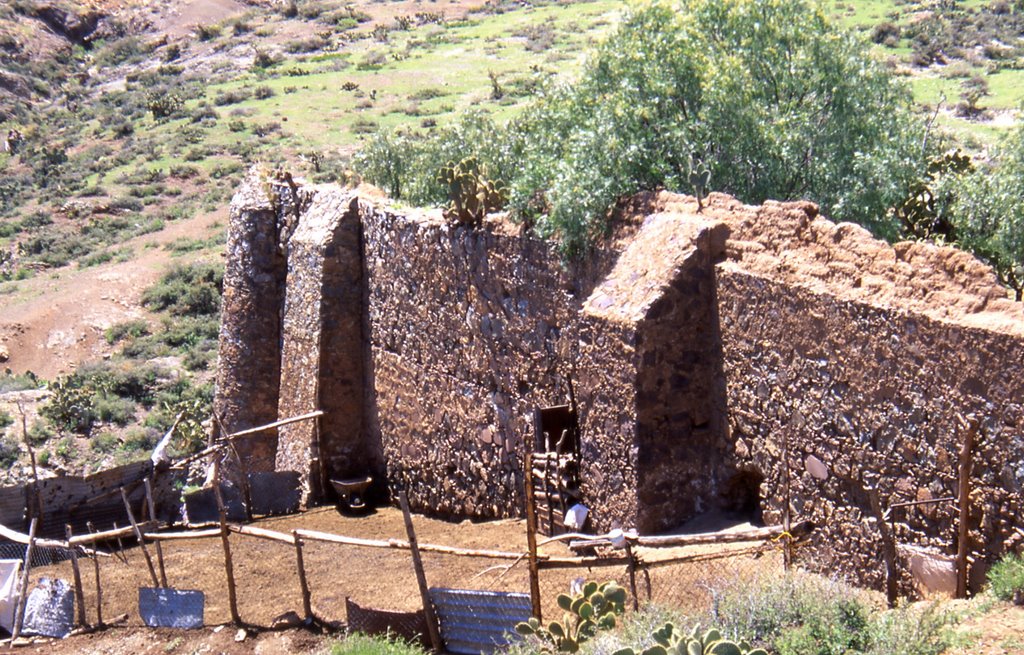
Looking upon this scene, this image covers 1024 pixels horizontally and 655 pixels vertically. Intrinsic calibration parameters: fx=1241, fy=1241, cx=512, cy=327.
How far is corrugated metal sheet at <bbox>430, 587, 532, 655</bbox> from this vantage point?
9508mm

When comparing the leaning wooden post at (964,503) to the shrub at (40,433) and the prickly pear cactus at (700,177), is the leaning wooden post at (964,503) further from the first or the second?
the shrub at (40,433)

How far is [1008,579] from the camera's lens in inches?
291

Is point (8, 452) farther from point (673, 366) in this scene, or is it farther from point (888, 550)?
point (888, 550)

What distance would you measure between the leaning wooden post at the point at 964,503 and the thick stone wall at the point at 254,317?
11.4 m

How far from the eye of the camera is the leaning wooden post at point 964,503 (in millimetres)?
7828

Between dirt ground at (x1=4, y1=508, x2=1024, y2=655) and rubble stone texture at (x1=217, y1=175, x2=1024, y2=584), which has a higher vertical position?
rubble stone texture at (x1=217, y1=175, x2=1024, y2=584)

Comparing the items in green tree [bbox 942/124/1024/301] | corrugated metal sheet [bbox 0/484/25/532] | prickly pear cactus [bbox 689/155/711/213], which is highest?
prickly pear cactus [bbox 689/155/711/213]

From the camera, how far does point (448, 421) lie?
14078mm

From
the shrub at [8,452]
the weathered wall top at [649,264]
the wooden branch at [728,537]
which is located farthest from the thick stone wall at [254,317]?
the wooden branch at [728,537]

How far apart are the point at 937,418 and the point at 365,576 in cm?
643

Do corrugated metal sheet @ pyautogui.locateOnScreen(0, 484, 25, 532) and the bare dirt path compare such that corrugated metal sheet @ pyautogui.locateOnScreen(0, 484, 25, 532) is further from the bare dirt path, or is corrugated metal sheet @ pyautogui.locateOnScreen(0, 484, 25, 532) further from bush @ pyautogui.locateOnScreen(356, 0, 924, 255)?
the bare dirt path

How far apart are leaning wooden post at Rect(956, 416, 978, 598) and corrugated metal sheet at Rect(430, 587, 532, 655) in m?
3.16

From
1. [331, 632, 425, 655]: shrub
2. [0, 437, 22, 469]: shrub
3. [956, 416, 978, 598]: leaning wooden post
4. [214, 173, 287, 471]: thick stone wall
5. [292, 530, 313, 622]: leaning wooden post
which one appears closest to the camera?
[956, 416, 978, 598]: leaning wooden post

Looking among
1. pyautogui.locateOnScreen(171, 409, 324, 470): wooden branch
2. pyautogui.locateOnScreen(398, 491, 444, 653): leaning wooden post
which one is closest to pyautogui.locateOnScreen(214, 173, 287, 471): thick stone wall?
pyautogui.locateOnScreen(171, 409, 324, 470): wooden branch
